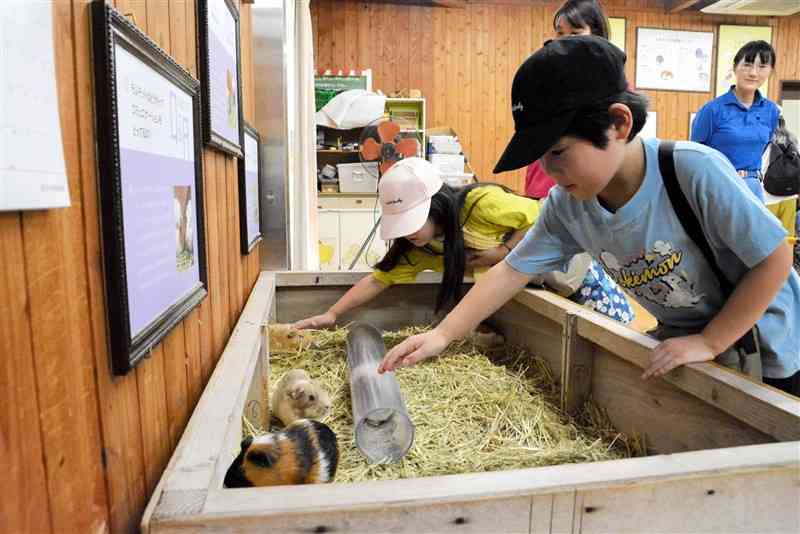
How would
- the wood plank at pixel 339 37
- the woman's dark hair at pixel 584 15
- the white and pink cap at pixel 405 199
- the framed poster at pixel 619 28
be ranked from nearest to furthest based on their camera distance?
the white and pink cap at pixel 405 199
the woman's dark hair at pixel 584 15
the wood plank at pixel 339 37
the framed poster at pixel 619 28

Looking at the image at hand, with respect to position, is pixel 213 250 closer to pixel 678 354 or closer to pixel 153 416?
pixel 153 416

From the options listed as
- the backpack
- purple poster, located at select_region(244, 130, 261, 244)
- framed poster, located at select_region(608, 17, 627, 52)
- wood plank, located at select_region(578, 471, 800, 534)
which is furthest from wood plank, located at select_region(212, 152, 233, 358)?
framed poster, located at select_region(608, 17, 627, 52)

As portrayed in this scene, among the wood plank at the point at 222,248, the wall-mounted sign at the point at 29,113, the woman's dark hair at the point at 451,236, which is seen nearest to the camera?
the wall-mounted sign at the point at 29,113

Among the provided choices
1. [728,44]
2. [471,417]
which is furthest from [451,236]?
[728,44]

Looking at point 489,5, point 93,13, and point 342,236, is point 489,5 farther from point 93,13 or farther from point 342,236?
point 93,13

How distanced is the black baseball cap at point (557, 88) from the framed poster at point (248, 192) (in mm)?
1083

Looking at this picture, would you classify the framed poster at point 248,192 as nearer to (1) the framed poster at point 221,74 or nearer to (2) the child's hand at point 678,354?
(1) the framed poster at point 221,74

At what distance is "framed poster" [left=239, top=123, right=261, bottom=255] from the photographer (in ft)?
5.98

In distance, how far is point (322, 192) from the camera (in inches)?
219

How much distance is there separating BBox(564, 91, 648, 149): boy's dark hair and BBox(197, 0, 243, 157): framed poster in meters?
0.73

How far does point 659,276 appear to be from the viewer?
45.4 inches

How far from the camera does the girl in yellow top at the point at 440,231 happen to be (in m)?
1.80

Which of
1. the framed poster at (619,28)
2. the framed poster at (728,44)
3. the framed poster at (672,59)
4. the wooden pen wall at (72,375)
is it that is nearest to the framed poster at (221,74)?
the wooden pen wall at (72,375)

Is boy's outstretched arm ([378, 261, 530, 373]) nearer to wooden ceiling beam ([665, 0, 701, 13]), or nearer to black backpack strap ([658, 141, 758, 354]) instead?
black backpack strap ([658, 141, 758, 354])
